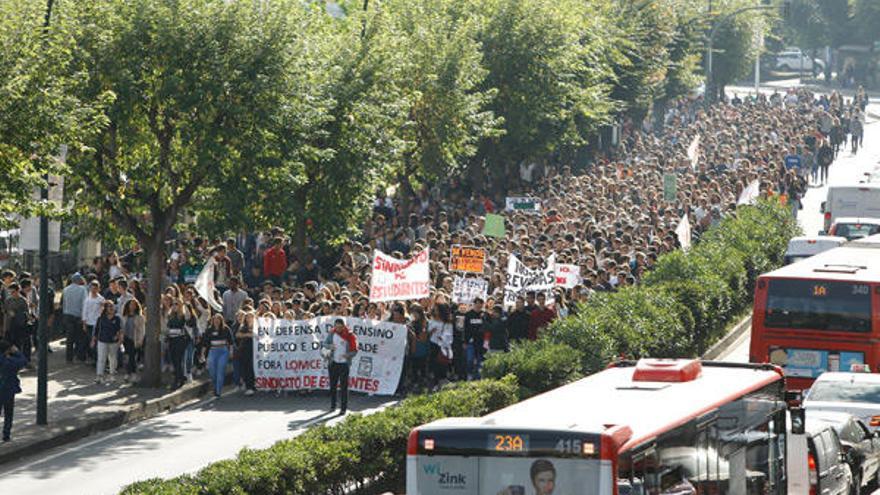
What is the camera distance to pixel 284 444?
58.5ft

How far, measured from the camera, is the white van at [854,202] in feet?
146

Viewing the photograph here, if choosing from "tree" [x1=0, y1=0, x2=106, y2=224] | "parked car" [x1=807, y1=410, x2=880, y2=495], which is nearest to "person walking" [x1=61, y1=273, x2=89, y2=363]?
"tree" [x1=0, y1=0, x2=106, y2=224]

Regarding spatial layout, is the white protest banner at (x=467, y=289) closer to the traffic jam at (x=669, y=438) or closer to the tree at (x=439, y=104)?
the traffic jam at (x=669, y=438)

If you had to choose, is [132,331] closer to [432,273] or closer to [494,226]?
[432,273]

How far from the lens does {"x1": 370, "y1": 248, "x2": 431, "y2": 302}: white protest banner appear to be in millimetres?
27844

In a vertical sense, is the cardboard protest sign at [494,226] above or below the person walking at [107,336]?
above

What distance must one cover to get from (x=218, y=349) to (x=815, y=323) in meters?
8.65

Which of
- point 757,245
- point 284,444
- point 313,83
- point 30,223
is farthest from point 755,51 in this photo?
point 284,444

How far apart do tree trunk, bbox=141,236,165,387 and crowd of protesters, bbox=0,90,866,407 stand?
215 millimetres

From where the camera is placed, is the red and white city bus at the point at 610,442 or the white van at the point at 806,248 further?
the white van at the point at 806,248

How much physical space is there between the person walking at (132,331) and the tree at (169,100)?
591 mm

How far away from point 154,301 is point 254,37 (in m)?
4.29

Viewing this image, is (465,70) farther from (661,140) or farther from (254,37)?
(661,140)

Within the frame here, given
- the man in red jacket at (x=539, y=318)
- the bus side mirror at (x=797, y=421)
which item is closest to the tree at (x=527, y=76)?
the man in red jacket at (x=539, y=318)
